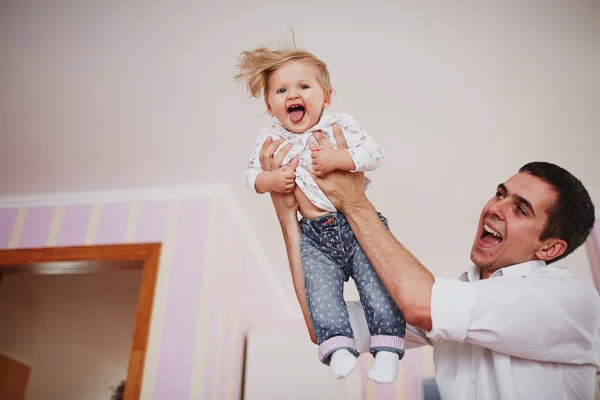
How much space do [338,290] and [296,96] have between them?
495 mm

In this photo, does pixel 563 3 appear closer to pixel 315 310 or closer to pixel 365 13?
pixel 365 13

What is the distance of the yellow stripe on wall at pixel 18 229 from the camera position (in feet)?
11.0

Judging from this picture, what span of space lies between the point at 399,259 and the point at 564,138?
6.70 ft

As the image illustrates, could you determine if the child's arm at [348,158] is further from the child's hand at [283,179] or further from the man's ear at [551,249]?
the man's ear at [551,249]

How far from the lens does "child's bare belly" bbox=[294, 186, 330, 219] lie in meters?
1.26

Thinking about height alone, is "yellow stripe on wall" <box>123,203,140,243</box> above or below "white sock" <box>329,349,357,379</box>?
above

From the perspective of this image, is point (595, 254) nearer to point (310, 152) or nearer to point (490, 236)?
point (490, 236)

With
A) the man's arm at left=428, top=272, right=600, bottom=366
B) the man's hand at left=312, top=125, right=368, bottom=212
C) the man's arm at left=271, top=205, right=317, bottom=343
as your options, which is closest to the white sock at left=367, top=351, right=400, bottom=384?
the man's arm at left=428, top=272, right=600, bottom=366

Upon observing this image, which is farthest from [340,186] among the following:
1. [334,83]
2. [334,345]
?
[334,83]

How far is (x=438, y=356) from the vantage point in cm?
135

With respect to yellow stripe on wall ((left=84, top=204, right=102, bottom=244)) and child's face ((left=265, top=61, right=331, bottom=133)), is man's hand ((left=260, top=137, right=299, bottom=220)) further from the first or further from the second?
yellow stripe on wall ((left=84, top=204, right=102, bottom=244))

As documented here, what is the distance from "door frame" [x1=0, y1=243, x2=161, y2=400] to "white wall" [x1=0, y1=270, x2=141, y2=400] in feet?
3.46

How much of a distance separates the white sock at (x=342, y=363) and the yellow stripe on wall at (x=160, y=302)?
6.56 ft

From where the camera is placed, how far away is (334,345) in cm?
109
